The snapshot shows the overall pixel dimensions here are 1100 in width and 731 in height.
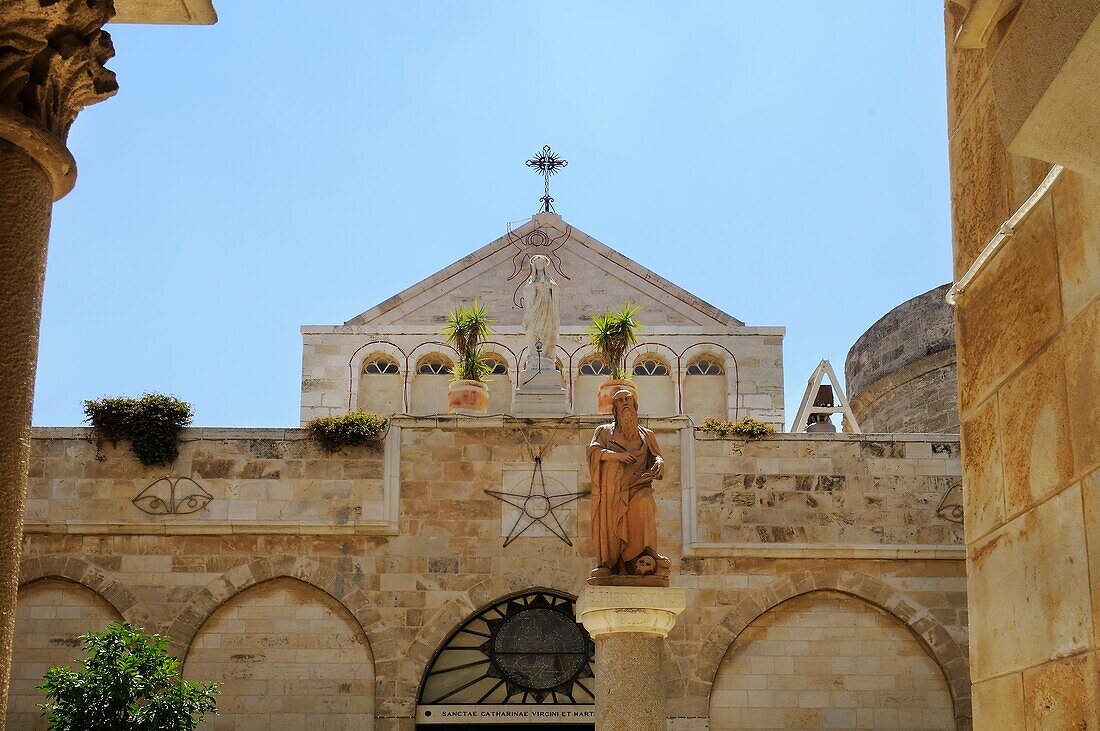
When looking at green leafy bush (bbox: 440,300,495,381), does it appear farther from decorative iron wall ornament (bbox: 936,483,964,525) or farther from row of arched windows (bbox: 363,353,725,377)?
decorative iron wall ornament (bbox: 936,483,964,525)

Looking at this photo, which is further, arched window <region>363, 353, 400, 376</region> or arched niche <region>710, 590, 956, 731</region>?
arched window <region>363, 353, 400, 376</region>

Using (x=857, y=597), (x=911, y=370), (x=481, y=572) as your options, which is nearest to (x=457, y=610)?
(x=481, y=572)

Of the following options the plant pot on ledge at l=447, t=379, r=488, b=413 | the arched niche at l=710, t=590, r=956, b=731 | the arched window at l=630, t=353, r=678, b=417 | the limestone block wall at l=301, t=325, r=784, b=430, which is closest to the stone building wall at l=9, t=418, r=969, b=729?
the arched niche at l=710, t=590, r=956, b=731

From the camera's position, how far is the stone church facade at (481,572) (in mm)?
17203

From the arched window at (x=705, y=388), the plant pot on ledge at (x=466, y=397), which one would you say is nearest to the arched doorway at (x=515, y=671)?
the plant pot on ledge at (x=466, y=397)

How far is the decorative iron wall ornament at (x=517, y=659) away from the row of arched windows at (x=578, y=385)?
689 centimetres

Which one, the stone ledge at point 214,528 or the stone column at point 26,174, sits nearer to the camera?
the stone column at point 26,174

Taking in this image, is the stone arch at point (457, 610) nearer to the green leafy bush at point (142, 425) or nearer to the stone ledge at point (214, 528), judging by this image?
the stone ledge at point (214, 528)

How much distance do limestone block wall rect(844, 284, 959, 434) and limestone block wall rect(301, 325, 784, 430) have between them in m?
2.22

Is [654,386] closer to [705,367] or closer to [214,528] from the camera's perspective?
[705,367]

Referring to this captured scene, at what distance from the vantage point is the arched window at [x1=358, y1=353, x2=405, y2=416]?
24250 millimetres

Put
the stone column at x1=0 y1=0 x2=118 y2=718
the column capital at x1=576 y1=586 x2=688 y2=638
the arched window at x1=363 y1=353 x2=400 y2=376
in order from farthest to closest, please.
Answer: the arched window at x1=363 y1=353 x2=400 y2=376 → the column capital at x1=576 y1=586 x2=688 y2=638 → the stone column at x1=0 y1=0 x2=118 y2=718

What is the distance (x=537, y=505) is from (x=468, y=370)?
2315mm

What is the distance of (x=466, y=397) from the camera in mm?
18672
